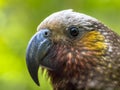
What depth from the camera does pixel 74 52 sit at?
16.0 feet

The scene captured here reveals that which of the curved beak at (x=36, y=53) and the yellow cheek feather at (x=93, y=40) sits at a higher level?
the yellow cheek feather at (x=93, y=40)

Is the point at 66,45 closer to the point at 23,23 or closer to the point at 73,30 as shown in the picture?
the point at 73,30

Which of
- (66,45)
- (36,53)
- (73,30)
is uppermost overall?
(73,30)

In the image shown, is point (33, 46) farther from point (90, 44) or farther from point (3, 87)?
point (3, 87)

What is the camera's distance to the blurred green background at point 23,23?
826 centimetres

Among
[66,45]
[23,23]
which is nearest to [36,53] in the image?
Answer: [66,45]

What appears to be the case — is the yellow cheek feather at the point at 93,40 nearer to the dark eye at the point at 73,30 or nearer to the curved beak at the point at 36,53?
the dark eye at the point at 73,30

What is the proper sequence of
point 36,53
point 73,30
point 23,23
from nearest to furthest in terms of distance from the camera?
point 36,53
point 73,30
point 23,23

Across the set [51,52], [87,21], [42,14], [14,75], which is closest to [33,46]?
[51,52]

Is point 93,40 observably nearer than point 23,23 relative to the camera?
Yes

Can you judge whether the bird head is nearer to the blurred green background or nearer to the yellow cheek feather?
the yellow cheek feather

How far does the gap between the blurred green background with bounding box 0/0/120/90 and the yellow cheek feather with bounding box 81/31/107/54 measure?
9.73 ft

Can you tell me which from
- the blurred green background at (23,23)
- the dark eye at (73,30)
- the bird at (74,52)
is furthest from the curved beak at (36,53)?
the blurred green background at (23,23)

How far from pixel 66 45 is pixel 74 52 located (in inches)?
3.3
